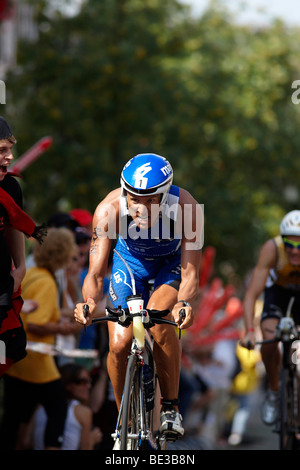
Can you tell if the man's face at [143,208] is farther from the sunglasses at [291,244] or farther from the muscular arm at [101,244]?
the sunglasses at [291,244]

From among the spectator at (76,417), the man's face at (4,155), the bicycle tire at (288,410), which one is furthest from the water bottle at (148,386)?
the bicycle tire at (288,410)

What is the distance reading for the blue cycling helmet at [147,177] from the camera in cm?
655

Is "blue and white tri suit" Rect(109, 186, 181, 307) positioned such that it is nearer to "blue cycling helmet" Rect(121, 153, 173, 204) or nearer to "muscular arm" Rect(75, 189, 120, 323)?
"muscular arm" Rect(75, 189, 120, 323)

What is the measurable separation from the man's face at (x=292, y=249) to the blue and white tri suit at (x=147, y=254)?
96.2 inches

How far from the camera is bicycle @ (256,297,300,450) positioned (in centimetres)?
909

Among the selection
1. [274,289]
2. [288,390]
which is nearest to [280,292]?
[274,289]

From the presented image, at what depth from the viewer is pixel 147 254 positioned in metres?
7.09

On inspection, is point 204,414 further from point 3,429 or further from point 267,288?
point 3,429

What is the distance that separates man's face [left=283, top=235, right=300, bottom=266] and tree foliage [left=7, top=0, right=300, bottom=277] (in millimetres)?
10239

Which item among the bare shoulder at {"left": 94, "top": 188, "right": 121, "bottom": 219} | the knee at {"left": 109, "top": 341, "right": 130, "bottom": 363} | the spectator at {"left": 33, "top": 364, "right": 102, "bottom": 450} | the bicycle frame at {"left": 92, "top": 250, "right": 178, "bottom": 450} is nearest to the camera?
the bicycle frame at {"left": 92, "top": 250, "right": 178, "bottom": 450}

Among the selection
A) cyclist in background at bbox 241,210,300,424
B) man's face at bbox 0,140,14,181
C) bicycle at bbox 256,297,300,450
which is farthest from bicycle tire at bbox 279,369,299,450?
man's face at bbox 0,140,14,181

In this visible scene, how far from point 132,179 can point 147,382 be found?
4.64ft

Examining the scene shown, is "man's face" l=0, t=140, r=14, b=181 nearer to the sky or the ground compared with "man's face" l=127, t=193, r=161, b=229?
nearer to the sky

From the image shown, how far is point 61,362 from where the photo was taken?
9859 mm
